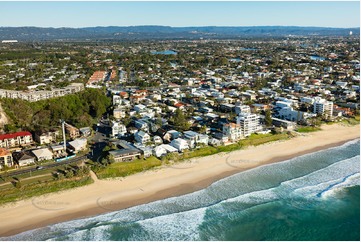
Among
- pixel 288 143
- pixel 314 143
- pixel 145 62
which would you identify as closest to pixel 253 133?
pixel 288 143

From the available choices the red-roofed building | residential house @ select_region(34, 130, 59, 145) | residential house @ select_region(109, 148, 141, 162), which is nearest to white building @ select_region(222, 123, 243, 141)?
residential house @ select_region(109, 148, 141, 162)

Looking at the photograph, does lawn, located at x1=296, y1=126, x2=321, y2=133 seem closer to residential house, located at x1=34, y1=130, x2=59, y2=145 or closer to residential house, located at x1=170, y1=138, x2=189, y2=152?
residential house, located at x1=170, y1=138, x2=189, y2=152

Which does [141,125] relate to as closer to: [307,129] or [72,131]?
[72,131]

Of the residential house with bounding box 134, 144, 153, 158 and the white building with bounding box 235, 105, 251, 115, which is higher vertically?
the white building with bounding box 235, 105, 251, 115

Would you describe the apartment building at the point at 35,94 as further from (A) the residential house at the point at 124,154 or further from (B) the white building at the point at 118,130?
(A) the residential house at the point at 124,154

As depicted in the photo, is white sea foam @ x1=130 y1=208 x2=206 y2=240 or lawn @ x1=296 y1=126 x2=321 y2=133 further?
lawn @ x1=296 y1=126 x2=321 y2=133

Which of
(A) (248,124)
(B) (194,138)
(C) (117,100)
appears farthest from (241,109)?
(C) (117,100)
